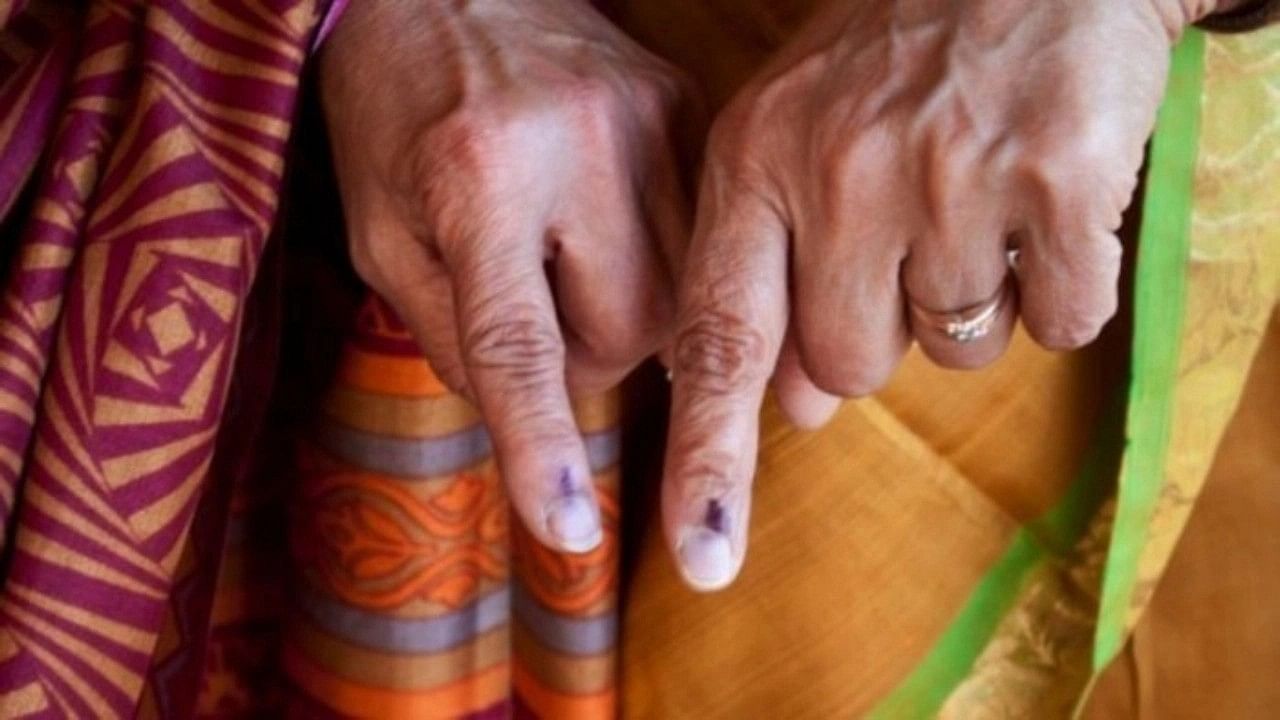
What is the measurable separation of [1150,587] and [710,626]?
0.19 meters

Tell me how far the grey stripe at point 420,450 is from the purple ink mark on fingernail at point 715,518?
15 cm

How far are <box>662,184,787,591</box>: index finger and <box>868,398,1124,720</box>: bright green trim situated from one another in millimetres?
210

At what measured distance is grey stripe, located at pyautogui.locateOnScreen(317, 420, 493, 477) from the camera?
0.59 metres

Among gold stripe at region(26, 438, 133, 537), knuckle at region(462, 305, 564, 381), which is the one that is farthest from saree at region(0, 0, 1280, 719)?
knuckle at region(462, 305, 564, 381)

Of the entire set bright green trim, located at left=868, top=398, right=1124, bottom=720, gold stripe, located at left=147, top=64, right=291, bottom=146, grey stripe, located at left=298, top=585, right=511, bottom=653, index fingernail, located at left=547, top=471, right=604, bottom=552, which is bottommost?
bright green trim, located at left=868, top=398, right=1124, bottom=720

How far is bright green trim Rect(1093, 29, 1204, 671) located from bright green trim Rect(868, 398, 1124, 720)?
25 mm

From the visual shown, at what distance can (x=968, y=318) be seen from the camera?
482mm

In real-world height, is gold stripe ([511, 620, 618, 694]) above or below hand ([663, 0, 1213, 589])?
below

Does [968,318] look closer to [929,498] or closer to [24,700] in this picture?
[929,498]

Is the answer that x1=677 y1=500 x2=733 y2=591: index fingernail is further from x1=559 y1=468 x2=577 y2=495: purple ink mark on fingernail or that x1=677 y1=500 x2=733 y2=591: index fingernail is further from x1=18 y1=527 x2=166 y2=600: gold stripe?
x1=18 y1=527 x2=166 y2=600: gold stripe

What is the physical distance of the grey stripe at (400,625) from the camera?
0.61 m

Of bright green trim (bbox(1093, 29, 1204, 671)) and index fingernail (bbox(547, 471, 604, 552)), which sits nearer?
index fingernail (bbox(547, 471, 604, 552))

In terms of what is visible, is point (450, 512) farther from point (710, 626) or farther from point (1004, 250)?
point (1004, 250)

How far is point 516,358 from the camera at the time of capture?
1.57ft
